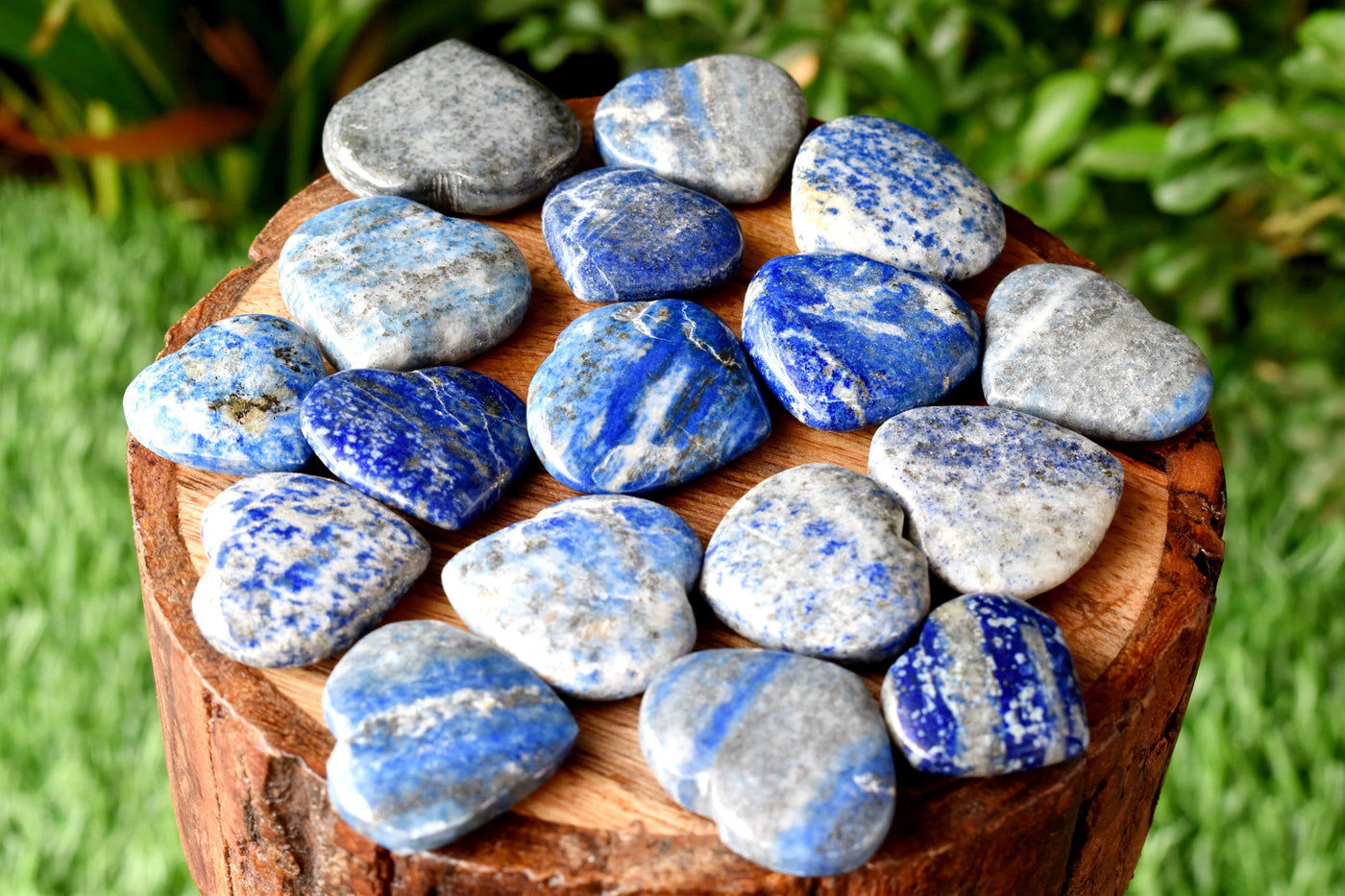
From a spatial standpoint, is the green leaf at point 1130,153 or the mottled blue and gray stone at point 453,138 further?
the green leaf at point 1130,153

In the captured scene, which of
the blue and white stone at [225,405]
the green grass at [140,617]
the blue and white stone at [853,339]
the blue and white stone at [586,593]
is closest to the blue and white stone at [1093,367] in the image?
the blue and white stone at [853,339]

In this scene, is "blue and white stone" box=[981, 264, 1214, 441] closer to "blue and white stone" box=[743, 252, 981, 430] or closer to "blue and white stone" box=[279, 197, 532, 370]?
"blue and white stone" box=[743, 252, 981, 430]

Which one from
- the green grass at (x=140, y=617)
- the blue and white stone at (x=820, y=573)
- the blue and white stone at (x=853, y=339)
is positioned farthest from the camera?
the green grass at (x=140, y=617)

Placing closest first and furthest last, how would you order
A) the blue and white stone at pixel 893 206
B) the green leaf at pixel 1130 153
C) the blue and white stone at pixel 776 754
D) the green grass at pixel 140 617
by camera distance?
the blue and white stone at pixel 776 754, the blue and white stone at pixel 893 206, the green grass at pixel 140 617, the green leaf at pixel 1130 153

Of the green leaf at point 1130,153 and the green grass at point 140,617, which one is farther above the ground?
the green leaf at point 1130,153

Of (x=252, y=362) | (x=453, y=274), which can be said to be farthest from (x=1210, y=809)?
(x=252, y=362)

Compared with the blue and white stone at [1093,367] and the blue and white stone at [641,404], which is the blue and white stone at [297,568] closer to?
the blue and white stone at [641,404]

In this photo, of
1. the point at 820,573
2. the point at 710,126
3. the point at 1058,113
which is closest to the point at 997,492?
the point at 820,573
